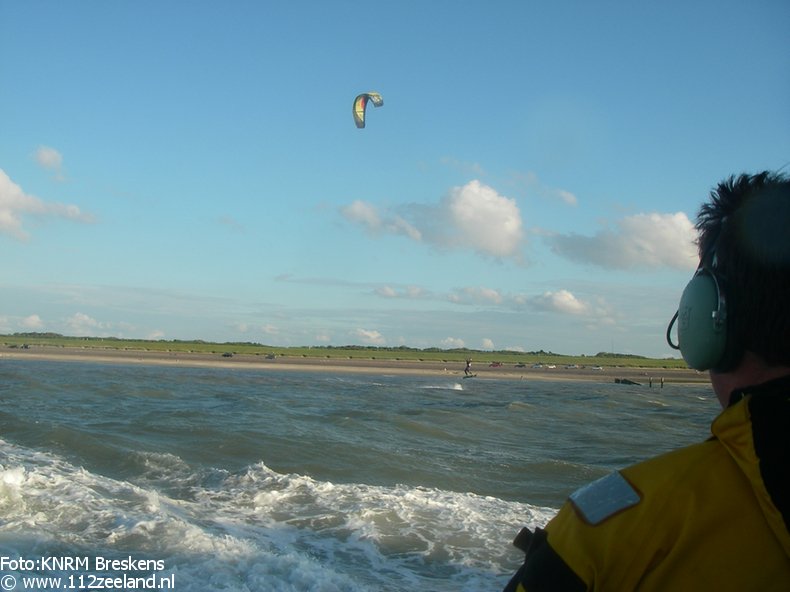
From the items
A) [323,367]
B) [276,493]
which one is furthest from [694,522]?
[323,367]

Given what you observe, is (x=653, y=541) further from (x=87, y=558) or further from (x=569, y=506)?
(x=87, y=558)

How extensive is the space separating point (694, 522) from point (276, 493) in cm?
897

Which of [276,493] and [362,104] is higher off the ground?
[362,104]

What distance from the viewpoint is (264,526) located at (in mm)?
8102

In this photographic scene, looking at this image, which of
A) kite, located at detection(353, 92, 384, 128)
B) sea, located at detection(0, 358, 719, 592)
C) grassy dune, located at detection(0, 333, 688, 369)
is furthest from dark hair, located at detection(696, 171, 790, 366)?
grassy dune, located at detection(0, 333, 688, 369)

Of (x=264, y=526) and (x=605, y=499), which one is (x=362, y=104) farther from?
(x=605, y=499)

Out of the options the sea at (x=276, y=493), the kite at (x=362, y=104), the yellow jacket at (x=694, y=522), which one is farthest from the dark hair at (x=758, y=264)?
the kite at (x=362, y=104)

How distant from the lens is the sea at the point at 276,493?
630cm

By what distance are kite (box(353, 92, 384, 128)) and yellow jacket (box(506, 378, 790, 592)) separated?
27573 mm

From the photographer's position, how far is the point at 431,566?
6977 mm

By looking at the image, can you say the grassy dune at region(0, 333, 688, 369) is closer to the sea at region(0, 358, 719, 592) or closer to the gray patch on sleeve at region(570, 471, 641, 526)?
the sea at region(0, 358, 719, 592)

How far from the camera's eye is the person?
1334mm

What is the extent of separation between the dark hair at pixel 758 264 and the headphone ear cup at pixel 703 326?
1.0 inches

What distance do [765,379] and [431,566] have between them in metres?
5.99
